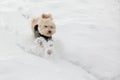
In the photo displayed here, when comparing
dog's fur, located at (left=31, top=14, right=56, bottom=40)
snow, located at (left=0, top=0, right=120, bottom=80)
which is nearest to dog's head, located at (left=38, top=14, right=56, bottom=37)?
dog's fur, located at (left=31, top=14, right=56, bottom=40)

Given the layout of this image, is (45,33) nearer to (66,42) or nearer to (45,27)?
(45,27)

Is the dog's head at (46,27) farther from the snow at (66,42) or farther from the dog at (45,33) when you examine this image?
the snow at (66,42)

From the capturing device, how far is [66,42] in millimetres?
2238

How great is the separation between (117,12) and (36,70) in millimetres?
1584

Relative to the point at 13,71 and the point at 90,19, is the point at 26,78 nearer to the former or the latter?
the point at 13,71

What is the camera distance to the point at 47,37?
6.48ft

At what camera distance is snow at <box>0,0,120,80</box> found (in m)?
1.74

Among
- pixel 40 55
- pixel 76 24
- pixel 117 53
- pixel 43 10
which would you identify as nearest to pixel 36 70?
pixel 40 55

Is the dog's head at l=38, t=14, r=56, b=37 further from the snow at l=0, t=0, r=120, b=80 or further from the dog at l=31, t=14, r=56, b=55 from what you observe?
the snow at l=0, t=0, r=120, b=80

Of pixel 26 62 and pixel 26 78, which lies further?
pixel 26 62

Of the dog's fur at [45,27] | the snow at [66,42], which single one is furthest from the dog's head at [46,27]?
the snow at [66,42]

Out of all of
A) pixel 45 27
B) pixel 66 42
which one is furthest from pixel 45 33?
pixel 66 42

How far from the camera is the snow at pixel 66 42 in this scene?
1.74m

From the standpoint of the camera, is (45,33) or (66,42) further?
(66,42)
